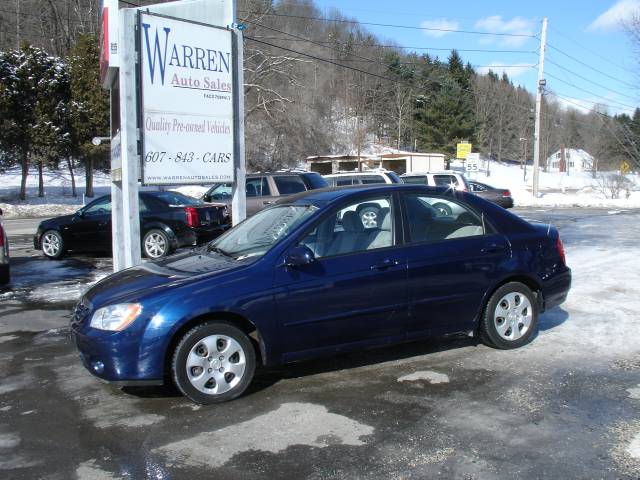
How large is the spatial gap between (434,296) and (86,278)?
23.8ft

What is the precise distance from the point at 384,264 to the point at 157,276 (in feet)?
6.12

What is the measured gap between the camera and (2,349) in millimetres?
6188

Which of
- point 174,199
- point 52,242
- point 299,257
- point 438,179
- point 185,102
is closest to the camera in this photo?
point 299,257

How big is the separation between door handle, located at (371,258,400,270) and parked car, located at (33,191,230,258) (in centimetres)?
815

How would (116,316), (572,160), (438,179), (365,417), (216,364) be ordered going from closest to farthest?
(365,417)
(116,316)
(216,364)
(438,179)
(572,160)

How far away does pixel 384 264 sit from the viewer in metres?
5.00

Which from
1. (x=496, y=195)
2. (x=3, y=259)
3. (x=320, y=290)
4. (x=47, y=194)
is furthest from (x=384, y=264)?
(x=47, y=194)

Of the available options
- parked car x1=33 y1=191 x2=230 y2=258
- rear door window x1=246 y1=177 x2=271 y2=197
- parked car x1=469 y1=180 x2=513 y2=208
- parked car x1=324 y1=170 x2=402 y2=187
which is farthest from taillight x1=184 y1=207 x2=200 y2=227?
parked car x1=469 y1=180 x2=513 y2=208

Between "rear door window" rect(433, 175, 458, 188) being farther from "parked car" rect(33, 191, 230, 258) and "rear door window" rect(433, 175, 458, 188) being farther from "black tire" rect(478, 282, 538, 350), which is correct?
"black tire" rect(478, 282, 538, 350)

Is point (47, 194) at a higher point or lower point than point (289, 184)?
lower

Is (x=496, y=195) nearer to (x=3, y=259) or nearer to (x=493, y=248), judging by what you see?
(x=3, y=259)

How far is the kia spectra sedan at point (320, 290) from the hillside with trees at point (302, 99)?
75.9 ft

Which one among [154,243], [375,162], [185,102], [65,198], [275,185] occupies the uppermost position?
[375,162]

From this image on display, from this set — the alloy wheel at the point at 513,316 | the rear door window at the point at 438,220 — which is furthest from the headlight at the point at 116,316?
the alloy wheel at the point at 513,316
